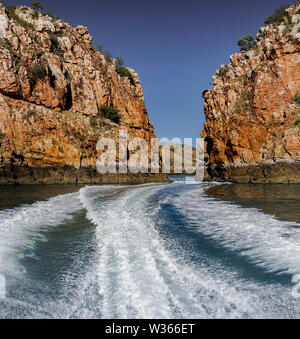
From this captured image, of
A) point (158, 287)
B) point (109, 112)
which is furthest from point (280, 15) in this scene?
point (158, 287)

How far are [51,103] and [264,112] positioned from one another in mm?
29423

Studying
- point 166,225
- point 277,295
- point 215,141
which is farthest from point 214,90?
point 277,295

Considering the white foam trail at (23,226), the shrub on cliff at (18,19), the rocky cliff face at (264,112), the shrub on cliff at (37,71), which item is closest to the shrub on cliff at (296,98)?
the rocky cliff face at (264,112)

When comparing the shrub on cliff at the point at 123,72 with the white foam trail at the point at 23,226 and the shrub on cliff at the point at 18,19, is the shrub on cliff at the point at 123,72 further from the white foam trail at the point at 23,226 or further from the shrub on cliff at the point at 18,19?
the white foam trail at the point at 23,226

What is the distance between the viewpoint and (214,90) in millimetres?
40469

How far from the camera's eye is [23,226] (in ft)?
23.2

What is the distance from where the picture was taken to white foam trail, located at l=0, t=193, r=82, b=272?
5.07m

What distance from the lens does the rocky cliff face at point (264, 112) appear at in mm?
29562

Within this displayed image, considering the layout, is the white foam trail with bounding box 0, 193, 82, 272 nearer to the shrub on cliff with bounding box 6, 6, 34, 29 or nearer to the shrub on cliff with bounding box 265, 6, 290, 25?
the shrub on cliff with bounding box 6, 6, 34, 29

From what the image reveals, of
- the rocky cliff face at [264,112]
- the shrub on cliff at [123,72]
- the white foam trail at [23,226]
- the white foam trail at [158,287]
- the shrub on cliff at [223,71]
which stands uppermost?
the shrub on cliff at [123,72]

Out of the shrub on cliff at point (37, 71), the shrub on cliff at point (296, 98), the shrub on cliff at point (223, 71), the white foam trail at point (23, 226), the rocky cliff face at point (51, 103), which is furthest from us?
the shrub on cliff at point (223, 71)

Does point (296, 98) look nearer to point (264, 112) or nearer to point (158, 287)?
point (264, 112)

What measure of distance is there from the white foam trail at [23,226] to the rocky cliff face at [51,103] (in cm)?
1826

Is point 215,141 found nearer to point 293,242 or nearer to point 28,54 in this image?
point 28,54
